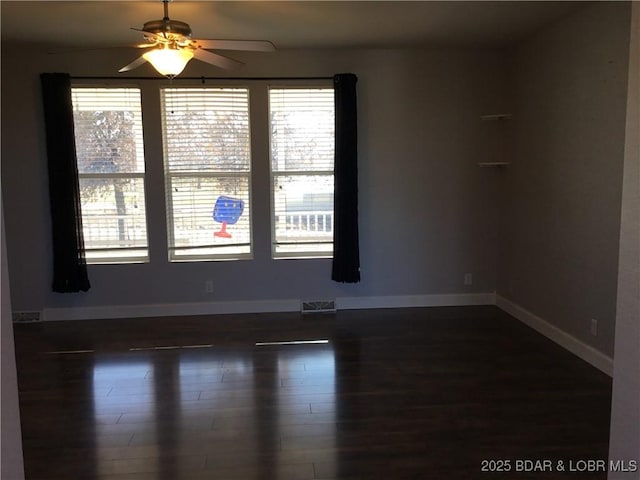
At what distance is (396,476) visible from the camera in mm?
2438

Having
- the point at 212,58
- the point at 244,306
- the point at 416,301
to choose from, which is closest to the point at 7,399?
the point at 212,58

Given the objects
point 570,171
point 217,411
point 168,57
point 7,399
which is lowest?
point 217,411

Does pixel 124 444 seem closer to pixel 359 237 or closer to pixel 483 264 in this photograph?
pixel 359 237

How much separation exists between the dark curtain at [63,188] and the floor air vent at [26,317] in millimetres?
351

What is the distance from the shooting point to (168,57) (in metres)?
3.11

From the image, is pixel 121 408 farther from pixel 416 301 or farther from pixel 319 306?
pixel 416 301

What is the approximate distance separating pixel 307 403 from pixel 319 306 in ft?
7.01

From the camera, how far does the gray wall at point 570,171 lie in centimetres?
351

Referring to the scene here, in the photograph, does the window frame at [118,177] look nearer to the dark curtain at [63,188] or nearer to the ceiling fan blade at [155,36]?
the dark curtain at [63,188]

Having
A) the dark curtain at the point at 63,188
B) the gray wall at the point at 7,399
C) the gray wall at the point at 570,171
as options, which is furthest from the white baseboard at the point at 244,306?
the gray wall at the point at 7,399

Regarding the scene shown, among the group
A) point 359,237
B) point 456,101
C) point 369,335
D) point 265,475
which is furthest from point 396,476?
point 456,101

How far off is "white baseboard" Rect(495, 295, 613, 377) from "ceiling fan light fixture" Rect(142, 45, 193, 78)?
3610mm

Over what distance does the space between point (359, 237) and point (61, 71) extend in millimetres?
3401

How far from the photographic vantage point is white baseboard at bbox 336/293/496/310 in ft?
17.7
